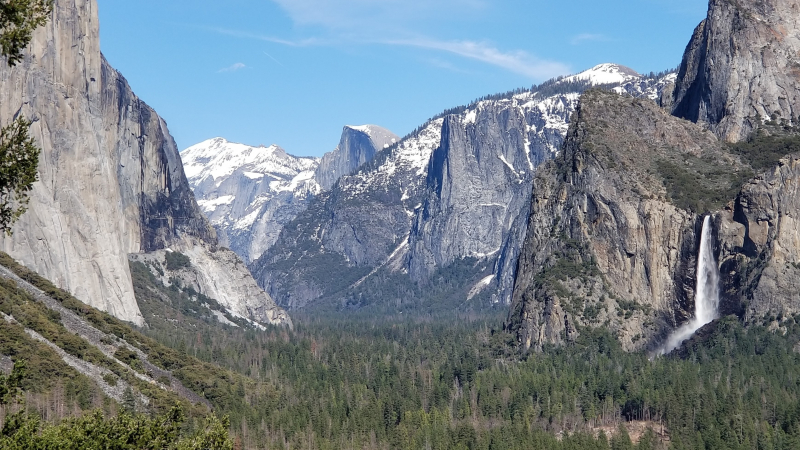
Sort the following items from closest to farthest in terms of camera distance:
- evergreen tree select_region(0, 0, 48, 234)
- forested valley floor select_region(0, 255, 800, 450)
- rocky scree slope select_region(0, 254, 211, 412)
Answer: evergreen tree select_region(0, 0, 48, 234)
forested valley floor select_region(0, 255, 800, 450)
rocky scree slope select_region(0, 254, 211, 412)

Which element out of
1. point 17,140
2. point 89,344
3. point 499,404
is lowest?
point 499,404

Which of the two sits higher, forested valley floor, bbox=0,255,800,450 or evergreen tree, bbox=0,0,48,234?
evergreen tree, bbox=0,0,48,234

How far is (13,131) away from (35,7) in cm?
375

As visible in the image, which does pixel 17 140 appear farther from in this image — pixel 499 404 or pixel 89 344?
pixel 499 404

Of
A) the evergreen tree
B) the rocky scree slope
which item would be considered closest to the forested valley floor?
the rocky scree slope

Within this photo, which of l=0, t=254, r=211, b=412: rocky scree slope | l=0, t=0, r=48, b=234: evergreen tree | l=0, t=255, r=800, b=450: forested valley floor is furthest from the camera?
l=0, t=254, r=211, b=412: rocky scree slope

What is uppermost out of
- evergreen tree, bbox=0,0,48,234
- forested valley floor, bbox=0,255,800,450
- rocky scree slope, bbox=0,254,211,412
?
evergreen tree, bbox=0,0,48,234

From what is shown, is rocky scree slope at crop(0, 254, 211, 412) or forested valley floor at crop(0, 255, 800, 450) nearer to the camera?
forested valley floor at crop(0, 255, 800, 450)

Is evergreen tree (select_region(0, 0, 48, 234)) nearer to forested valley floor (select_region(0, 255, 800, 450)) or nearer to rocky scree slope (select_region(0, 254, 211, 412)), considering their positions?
forested valley floor (select_region(0, 255, 800, 450))

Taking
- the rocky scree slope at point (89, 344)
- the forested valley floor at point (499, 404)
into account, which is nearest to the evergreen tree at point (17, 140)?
the forested valley floor at point (499, 404)

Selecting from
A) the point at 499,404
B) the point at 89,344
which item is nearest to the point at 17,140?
the point at 89,344

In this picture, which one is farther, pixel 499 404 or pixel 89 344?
pixel 499 404

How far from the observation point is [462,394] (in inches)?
7269

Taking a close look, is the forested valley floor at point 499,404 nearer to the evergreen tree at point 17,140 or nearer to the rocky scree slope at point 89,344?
the rocky scree slope at point 89,344
